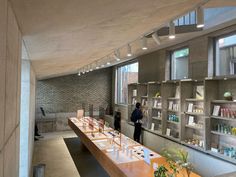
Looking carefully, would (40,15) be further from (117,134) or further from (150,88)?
(150,88)

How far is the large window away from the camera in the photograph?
10062 mm

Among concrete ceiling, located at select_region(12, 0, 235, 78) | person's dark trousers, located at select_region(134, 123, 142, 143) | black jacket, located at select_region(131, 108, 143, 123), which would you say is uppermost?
concrete ceiling, located at select_region(12, 0, 235, 78)

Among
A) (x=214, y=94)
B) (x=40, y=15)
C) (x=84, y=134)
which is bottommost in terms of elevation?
(x=84, y=134)

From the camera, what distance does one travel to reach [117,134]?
557 centimetres

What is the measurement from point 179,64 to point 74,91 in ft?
23.4

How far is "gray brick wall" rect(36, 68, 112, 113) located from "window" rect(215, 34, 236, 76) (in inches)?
319

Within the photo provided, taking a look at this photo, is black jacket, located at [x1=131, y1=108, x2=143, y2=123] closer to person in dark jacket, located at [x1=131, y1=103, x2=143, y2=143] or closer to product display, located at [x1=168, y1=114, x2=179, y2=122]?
person in dark jacket, located at [x1=131, y1=103, x2=143, y2=143]

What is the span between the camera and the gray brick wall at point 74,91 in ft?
38.0

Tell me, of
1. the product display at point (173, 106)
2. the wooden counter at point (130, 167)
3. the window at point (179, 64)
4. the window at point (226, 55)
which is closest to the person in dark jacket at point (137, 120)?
the product display at point (173, 106)

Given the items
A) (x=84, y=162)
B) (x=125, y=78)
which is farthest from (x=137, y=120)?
(x=125, y=78)

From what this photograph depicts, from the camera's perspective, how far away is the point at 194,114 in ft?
17.7

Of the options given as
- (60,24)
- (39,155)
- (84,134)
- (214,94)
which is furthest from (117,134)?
(60,24)

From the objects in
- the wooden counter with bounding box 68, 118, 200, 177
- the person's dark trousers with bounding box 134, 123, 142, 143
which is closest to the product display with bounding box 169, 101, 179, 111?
the person's dark trousers with bounding box 134, 123, 142, 143

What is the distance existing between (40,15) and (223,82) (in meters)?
4.45
